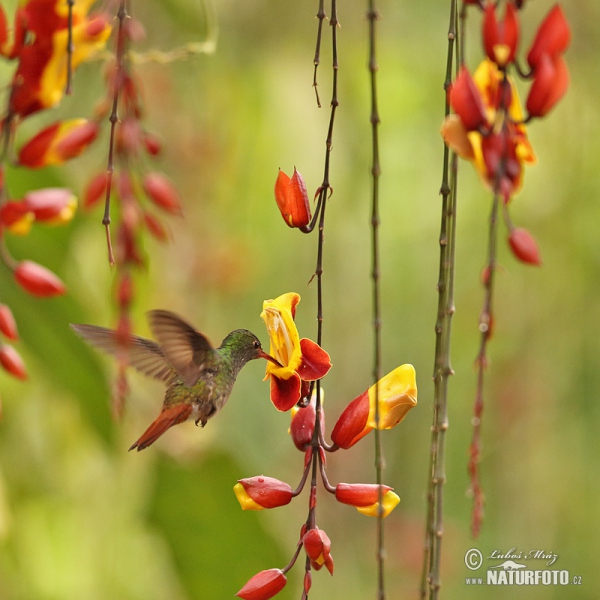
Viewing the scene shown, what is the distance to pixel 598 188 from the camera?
2.55 meters

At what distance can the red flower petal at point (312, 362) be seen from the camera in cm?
76

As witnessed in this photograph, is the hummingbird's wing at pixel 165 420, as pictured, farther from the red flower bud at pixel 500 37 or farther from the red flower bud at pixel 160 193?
the red flower bud at pixel 500 37

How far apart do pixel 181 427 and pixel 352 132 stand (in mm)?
821

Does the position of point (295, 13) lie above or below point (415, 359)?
above

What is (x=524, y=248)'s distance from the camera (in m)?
0.79

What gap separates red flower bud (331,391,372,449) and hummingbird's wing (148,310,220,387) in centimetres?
18

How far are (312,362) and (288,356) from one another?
44 mm

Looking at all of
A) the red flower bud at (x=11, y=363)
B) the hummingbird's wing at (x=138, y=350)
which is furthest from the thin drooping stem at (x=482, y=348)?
the red flower bud at (x=11, y=363)

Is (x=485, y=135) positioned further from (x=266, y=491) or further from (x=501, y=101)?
(x=266, y=491)

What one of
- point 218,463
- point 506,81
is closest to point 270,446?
point 218,463

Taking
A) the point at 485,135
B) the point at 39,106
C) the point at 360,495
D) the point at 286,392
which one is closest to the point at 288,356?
the point at 286,392

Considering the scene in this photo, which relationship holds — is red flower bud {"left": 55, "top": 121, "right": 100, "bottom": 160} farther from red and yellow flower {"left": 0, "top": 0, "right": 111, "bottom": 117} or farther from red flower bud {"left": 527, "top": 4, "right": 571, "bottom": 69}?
red flower bud {"left": 527, "top": 4, "right": 571, "bottom": 69}

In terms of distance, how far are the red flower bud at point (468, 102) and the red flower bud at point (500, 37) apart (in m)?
0.02

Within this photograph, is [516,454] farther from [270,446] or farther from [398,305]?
[270,446]
